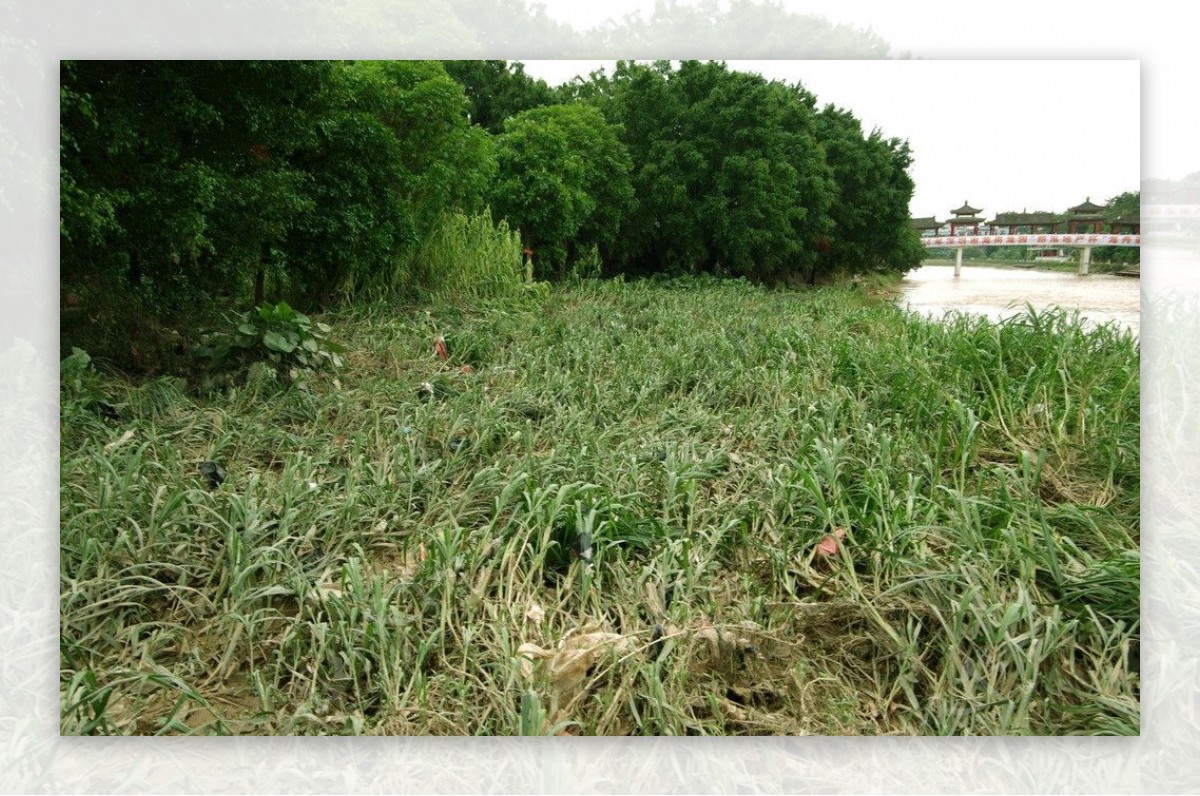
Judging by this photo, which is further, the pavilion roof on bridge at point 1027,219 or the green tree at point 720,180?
the green tree at point 720,180

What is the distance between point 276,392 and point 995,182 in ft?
7.96

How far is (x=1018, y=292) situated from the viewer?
2.60 metres

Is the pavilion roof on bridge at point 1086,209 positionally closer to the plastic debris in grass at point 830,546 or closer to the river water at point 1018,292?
the river water at point 1018,292

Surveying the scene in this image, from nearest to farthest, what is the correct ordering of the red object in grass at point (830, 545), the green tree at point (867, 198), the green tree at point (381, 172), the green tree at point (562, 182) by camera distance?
the red object in grass at point (830, 545) < the green tree at point (867, 198) < the green tree at point (381, 172) < the green tree at point (562, 182)

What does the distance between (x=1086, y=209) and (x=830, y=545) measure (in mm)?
1284

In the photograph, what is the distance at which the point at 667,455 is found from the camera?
224 centimetres

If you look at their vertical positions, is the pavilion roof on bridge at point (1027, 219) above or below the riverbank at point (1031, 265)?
above

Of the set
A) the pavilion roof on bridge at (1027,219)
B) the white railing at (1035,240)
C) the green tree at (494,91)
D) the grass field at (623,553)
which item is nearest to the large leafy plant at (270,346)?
the grass field at (623,553)

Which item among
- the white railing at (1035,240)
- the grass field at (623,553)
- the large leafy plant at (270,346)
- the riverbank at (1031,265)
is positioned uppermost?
the white railing at (1035,240)

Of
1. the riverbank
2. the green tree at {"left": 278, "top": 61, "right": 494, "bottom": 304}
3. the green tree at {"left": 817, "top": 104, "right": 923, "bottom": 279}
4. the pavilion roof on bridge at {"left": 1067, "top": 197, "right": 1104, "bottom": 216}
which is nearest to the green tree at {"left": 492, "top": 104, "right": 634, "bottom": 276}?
the green tree at {"left": 278, "top": 61, "right": 494, "bottom": 304}

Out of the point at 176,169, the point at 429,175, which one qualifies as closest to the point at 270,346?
the point at 176,169

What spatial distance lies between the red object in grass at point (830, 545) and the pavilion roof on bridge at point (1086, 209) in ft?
4.02

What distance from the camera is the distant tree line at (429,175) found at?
2.53 m

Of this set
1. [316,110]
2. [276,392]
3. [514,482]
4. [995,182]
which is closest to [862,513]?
[514,482]
